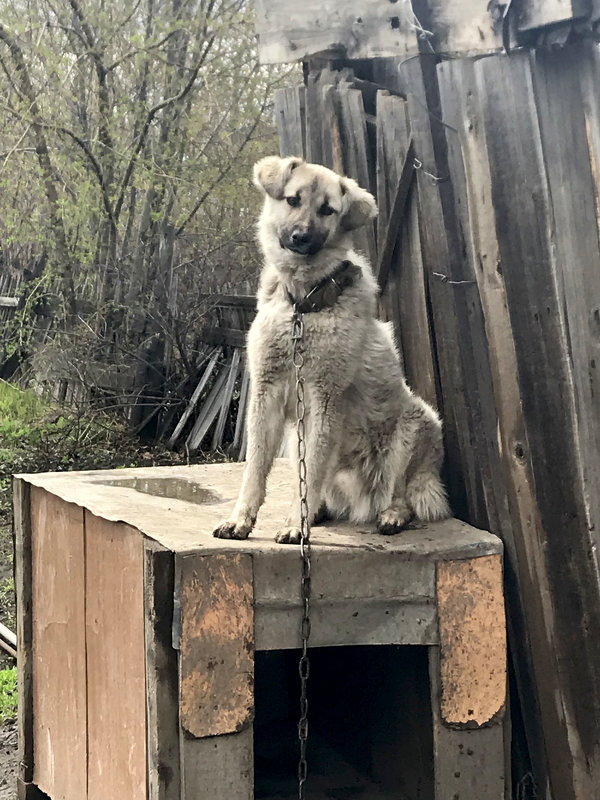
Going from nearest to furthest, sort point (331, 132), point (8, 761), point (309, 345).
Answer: point (309, 345)
point (331, 132)
point (8, 761)

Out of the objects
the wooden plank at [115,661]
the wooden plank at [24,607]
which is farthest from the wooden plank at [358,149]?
the wooden plank at [24,607]

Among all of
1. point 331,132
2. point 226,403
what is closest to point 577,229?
point 331,132

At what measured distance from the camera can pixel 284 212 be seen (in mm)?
3186

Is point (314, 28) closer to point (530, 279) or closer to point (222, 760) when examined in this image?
point (530, 279)

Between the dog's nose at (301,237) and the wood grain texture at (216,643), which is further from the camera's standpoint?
the dog's nose at (301,237)

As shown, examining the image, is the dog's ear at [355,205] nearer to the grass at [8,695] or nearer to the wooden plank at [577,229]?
the wooden plank at [577,229]

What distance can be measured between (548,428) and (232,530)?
111cm

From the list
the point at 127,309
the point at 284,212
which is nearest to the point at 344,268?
the point at 284,212

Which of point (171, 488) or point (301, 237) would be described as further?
point (171, 488)

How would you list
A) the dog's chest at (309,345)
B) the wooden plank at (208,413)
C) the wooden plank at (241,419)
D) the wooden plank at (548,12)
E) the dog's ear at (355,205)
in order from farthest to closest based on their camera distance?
the wooden plank at (208,413) < the wooden plank at (241,419) < the dog's ear at (355,205) < the dog's chest at (309,345) < the wooden plank at (548,12)

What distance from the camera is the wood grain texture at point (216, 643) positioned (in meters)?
2.56

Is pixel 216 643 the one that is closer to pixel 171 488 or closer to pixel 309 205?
pixel 171 488

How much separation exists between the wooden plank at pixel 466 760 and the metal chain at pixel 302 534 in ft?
1.44

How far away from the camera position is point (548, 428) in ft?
9.29
